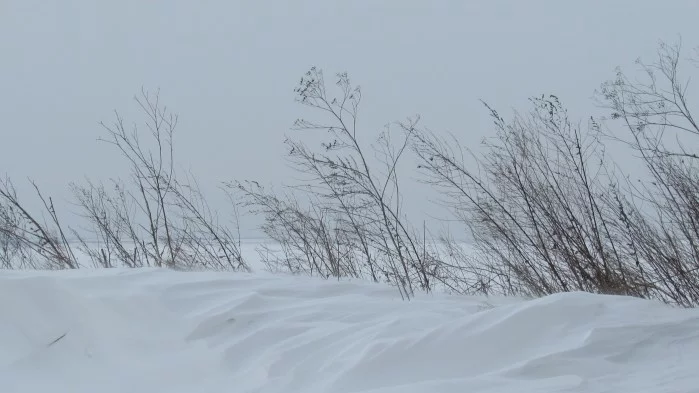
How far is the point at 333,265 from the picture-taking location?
193 inches

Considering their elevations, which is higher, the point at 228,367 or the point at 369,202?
the point at 369,202

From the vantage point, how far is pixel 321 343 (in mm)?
2377

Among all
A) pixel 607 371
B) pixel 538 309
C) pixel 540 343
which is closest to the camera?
pixel 607 371

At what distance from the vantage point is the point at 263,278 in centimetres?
341

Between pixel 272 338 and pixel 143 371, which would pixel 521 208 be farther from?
pixel 143 371

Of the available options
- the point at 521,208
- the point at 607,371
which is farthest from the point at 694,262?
the point at 607,371

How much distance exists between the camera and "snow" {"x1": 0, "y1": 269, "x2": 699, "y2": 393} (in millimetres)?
1990

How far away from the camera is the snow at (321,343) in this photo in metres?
1.99

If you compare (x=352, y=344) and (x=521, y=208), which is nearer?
(x=352, y=344)

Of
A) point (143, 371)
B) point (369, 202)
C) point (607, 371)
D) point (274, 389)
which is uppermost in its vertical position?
point (369, 202)

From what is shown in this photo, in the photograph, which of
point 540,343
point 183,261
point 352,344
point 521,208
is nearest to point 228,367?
point 352,344

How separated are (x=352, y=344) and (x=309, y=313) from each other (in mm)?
538

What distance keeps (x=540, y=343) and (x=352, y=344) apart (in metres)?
0.65

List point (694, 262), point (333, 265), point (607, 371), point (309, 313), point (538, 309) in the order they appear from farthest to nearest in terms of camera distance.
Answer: point (333, 265) → point (694, 262) → point (309, 313) → point (538, 309) → point (607, 371)
